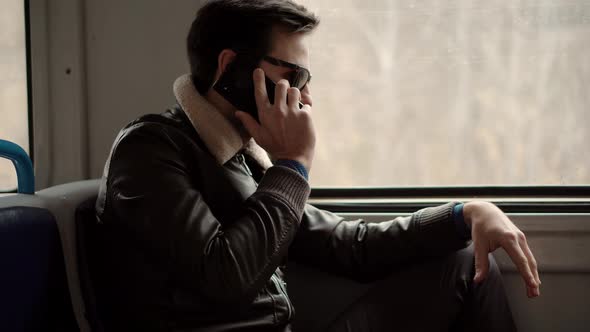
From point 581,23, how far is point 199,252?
1407 millimetres

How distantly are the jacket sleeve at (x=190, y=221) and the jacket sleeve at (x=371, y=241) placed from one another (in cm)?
41

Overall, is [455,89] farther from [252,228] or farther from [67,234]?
[67,234]

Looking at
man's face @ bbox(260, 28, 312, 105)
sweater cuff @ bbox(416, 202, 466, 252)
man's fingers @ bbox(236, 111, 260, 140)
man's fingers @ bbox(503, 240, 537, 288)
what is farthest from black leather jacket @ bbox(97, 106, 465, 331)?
man's fingers @ bbox(503, 240, 537, 288)

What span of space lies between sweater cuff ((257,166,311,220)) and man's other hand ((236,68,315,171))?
0.07 meters

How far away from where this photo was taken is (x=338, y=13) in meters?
1.92

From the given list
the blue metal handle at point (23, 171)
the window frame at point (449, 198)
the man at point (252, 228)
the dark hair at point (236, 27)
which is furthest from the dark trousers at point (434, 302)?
the blue metal handle at point (23, 171)

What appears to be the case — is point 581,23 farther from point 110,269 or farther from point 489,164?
point 110,269

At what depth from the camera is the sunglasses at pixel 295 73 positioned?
1410mm

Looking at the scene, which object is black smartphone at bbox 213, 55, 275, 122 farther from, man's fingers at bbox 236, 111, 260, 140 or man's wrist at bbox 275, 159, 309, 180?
→ man's wrist at bbox 275, 159, 309, 180

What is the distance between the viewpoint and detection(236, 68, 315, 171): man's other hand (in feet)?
4.45

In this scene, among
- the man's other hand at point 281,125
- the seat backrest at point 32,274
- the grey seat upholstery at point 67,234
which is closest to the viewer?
the seat backrest at point 32,274

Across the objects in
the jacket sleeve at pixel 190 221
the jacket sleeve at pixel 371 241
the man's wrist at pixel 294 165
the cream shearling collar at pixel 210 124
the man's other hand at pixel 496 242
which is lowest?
the jacket sleeve at pixel 371 241

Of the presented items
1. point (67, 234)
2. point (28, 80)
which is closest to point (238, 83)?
point (67, 234)

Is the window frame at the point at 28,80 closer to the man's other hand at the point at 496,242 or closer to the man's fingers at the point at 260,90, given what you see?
the man's fingers at the point at 260,90
